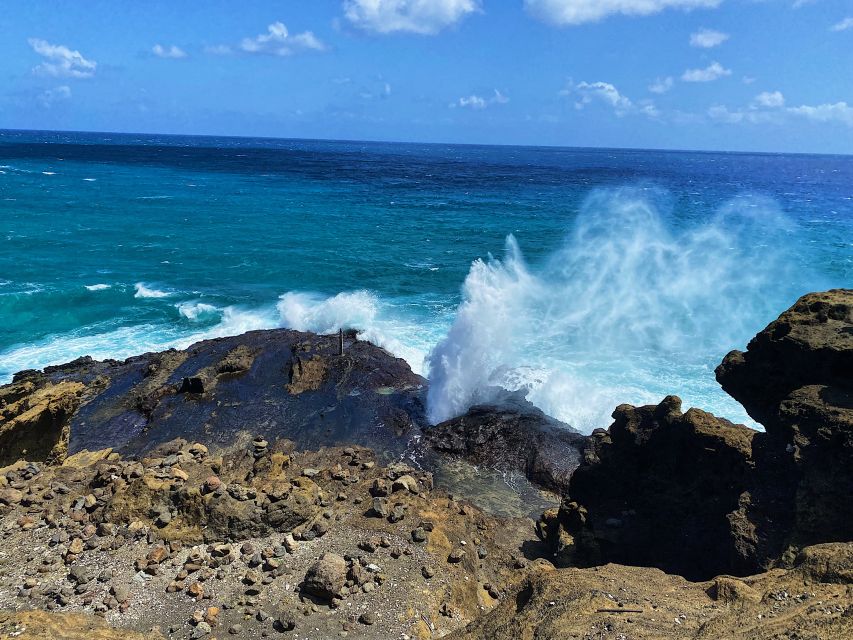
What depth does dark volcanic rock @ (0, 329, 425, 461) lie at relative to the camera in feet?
46.5

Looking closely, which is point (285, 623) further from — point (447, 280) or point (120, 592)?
point (447, 280)

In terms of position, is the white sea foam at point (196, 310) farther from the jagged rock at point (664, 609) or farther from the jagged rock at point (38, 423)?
the jagged rock at point (664, 609)

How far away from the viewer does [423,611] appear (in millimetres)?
8391

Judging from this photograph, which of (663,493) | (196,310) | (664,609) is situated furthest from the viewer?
(196,310)

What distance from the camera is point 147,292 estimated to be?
2730 cm

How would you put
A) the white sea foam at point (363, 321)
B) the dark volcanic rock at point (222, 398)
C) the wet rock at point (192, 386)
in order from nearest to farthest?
the dark volcanic rock at point (222, 398), the wet rock at point (192, 386), the white sea foam at point (363, 321)

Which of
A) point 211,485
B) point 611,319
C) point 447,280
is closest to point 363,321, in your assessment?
point 447,280

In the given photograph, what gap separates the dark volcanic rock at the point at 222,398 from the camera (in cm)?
1416

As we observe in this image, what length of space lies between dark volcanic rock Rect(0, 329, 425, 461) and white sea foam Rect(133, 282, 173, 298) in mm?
9088

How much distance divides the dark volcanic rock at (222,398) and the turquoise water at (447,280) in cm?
187

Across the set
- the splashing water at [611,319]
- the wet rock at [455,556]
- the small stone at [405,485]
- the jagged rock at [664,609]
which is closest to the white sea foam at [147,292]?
the splashing water at [611,319]

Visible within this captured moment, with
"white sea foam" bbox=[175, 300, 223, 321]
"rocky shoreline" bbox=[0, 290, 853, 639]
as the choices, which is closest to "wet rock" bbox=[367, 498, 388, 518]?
"rocky shoreline" bbox=[0, 290, 853, 639]

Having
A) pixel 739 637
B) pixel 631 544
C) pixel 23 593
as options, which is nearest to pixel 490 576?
pixel 631 544

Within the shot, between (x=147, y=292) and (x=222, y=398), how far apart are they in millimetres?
14207
